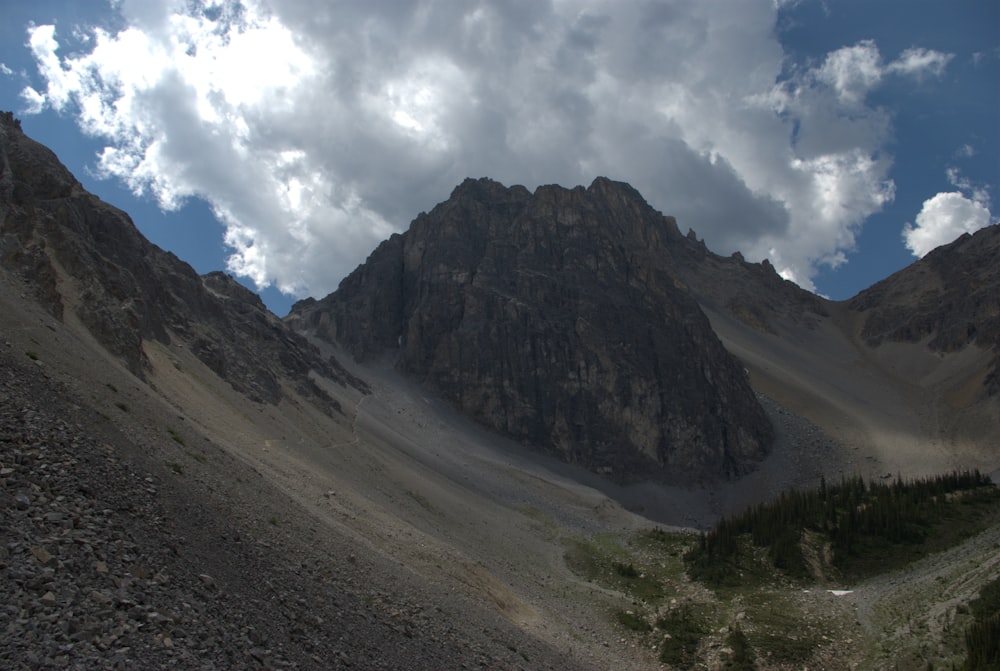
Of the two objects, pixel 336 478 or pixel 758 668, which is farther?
pixel 336 478

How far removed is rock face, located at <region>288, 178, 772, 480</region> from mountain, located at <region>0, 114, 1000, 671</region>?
0.82 m

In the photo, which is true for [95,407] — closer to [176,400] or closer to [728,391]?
[176,400]

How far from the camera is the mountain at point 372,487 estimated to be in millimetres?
15270

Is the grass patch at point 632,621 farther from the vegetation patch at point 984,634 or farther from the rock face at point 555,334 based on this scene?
the rock face at point 555,334

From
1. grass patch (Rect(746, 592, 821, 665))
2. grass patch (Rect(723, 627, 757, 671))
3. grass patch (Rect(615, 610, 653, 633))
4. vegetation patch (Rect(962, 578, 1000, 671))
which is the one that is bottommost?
grass patch (Rect(615, 610, 653, 633))

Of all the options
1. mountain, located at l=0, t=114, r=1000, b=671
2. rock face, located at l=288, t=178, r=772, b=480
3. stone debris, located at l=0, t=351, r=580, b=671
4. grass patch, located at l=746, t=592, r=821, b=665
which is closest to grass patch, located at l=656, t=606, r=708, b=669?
mountain, located at l=0, t=114, r=1000, b=671

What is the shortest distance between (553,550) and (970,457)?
9493 cm

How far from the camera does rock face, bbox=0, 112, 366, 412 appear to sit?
41531mm

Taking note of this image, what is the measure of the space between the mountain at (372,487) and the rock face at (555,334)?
2.68 ft

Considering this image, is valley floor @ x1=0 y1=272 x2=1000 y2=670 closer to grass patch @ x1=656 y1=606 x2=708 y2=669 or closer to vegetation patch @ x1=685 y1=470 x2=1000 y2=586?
grass patch @ x1=656 y1=606 x2=708 y2=669

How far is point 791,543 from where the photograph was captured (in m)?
45.5

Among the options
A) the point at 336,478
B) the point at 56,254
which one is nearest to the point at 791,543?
the point at 336,478

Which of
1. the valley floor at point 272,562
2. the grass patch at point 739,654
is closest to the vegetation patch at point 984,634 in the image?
the valley floor at point 272,562

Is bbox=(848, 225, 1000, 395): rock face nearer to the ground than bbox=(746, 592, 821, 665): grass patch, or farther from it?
farther from it
